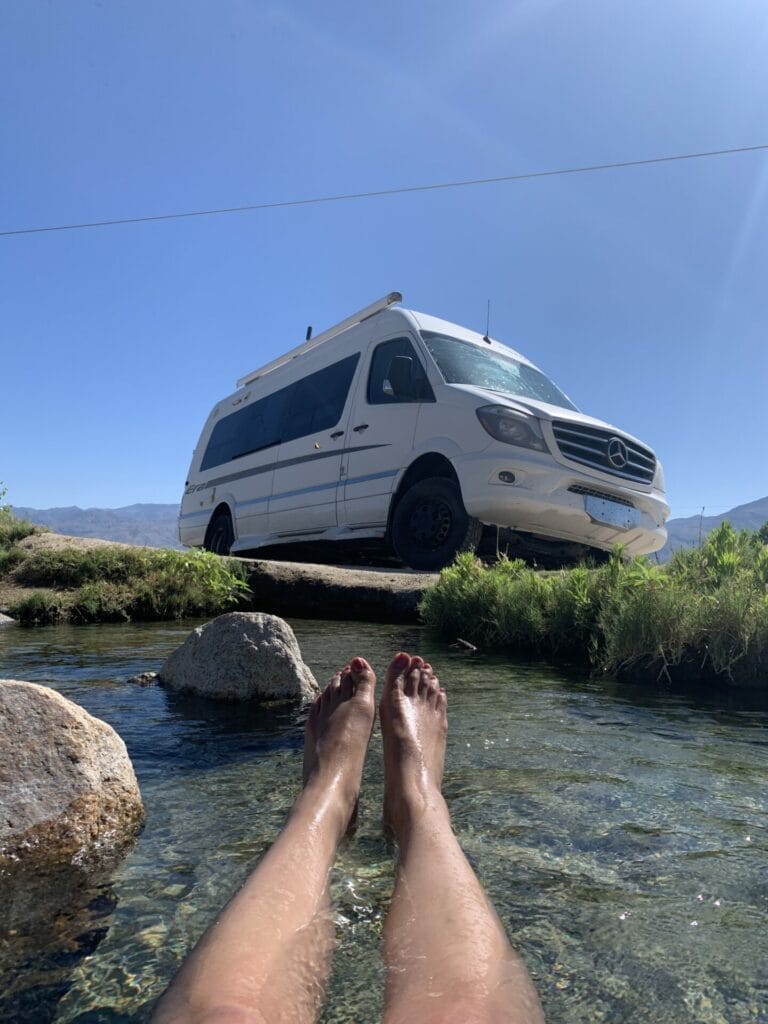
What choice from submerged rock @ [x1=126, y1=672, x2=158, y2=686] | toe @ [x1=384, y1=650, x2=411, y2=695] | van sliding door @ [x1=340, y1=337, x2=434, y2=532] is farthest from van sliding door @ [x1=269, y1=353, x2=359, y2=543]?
toe @ [x1=384, y1=650, x2=411, y2=695]

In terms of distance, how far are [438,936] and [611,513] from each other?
5745 mm

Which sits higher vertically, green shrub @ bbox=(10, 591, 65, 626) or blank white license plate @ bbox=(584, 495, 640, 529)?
blank white license plate @ bbox=(584, 495, 640, 529)

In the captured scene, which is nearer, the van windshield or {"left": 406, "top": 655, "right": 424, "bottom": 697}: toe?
{"left": 406, "top": 655, "right": 424, "bottom": 697}: toe

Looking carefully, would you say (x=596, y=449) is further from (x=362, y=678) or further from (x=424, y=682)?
(x=362, y=678)

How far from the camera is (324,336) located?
9266mm

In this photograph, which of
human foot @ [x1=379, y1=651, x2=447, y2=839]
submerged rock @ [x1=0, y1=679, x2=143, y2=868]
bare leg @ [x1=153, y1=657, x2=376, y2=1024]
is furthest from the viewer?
human foot @ [x1=379, y1=651, x2=447, y2=839]

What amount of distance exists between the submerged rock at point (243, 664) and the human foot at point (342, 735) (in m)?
0.62

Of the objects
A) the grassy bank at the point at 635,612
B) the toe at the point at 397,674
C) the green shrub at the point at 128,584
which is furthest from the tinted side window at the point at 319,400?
the toe at the point at 397,674

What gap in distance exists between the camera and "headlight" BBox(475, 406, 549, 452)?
6230 millimetres

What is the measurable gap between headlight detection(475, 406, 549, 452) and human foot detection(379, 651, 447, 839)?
11.7 feet

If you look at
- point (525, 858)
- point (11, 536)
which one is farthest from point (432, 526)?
point (11, 536)

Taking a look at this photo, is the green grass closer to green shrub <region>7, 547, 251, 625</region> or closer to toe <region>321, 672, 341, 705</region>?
green shrub <region>7, 547, 251, 625</region>

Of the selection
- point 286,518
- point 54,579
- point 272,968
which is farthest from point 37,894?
point 286,518

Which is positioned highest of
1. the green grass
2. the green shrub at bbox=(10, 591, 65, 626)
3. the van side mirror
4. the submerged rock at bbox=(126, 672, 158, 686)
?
the van side mirror
